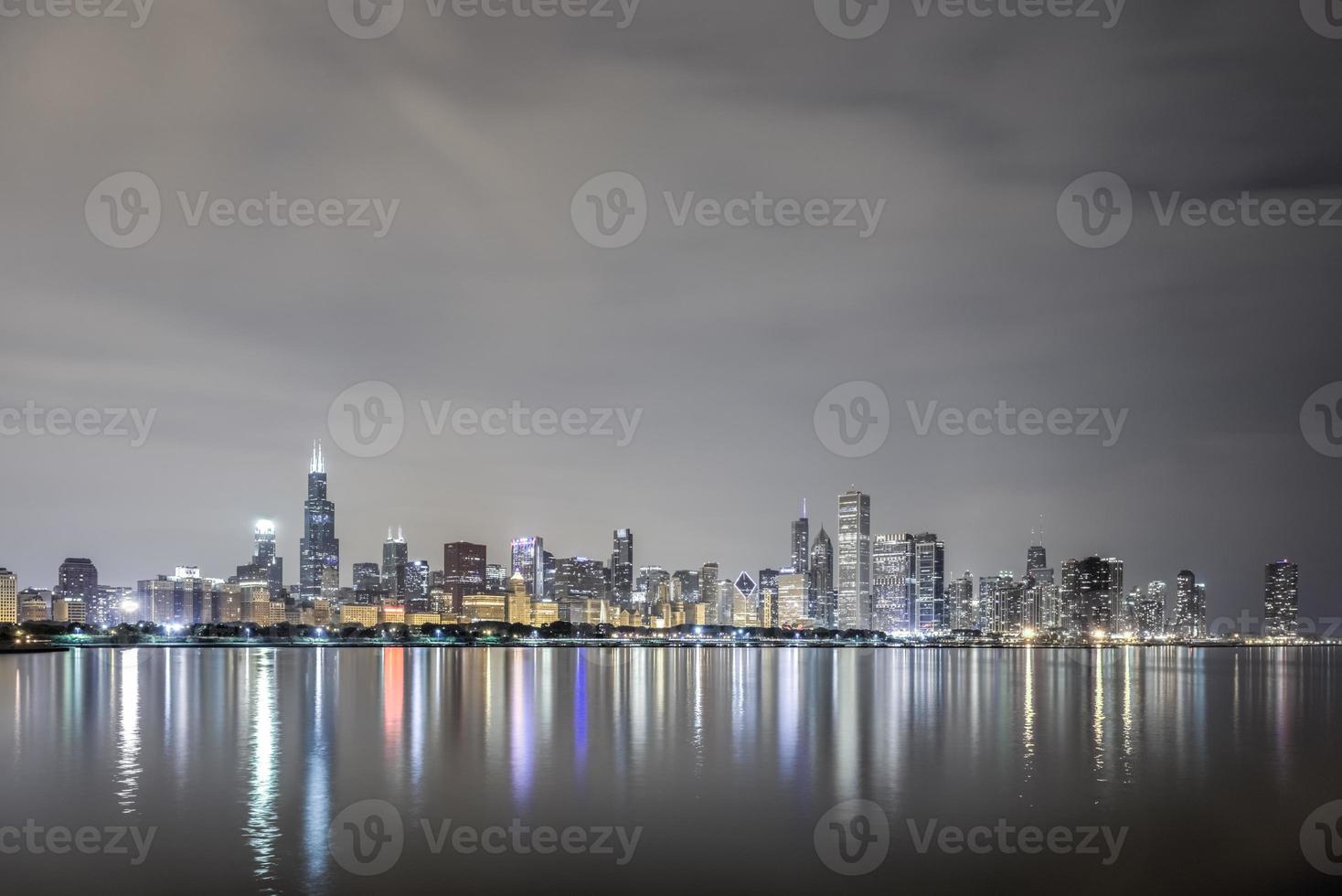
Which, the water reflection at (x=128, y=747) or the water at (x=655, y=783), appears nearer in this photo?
the water at (x=655, y=783)

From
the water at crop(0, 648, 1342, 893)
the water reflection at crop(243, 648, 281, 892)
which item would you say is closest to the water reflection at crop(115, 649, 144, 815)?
the water at crop(0, 648, 1342, 893)

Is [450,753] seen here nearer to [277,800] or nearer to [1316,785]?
[277,800]

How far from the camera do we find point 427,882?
27578 mm

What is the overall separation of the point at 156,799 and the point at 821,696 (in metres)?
62.8

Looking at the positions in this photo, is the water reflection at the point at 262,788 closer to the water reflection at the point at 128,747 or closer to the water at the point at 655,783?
the water at the point at 655,783

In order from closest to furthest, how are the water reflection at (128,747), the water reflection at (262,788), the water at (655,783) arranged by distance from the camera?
the water at (655,783), the water reflection at (262,788), the water reflection at (128,747)

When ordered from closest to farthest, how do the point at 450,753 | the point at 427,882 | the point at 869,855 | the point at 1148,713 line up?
the point at 427,882 < the point at 869,855 < the point at 450,753 < the point at 1148,713

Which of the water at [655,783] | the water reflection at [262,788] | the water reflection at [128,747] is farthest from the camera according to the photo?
the water reflection at [128,747]

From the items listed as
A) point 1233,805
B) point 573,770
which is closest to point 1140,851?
point 1233,805

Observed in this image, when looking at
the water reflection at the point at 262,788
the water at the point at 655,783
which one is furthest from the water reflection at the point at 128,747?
the water reflection at the point at 262,788

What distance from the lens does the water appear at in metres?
28.9

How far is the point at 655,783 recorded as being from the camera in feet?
140

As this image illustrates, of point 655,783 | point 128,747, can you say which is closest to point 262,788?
point 655,783

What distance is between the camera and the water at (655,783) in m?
28.9
